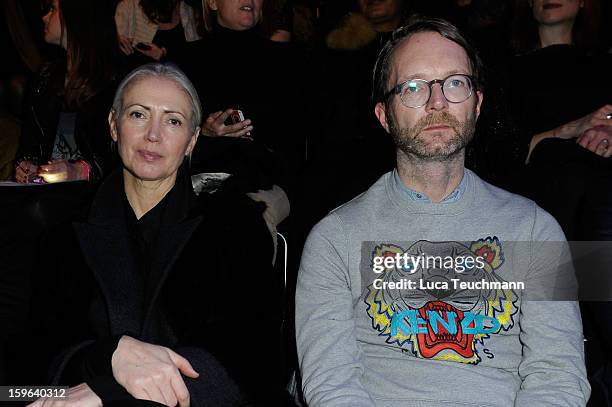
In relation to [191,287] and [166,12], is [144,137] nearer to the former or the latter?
[191,287]

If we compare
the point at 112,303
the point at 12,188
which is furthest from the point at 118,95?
the point at 112,303

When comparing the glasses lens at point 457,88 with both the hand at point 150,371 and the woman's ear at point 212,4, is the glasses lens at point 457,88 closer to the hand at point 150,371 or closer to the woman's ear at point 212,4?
the hand at point 150,371

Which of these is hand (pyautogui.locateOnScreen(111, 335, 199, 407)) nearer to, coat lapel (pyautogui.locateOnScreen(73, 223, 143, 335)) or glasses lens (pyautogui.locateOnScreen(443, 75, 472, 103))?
coat lapel (pyautogui.locateOnScreen(73, 223, 143, 335))

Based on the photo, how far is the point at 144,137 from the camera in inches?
99.8

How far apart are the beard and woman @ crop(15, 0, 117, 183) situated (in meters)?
1.66

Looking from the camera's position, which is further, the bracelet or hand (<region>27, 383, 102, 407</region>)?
the bracelet

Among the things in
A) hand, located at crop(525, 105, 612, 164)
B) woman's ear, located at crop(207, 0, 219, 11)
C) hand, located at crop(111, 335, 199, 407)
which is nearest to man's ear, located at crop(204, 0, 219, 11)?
woman's ear, located at crop(207, 0, 219, 11)

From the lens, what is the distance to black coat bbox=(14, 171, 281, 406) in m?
2.30

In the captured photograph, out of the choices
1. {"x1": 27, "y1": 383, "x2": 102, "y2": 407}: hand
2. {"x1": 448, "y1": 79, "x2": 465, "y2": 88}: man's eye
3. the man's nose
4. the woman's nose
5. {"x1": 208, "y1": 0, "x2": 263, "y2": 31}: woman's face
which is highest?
{"x1": 208, "y1": 0, "x2": 263, "y2": 31}: woman's face

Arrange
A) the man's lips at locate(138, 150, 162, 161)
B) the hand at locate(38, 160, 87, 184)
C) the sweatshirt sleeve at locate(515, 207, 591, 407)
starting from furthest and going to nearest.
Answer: the hand at locate(38, 160, 87, 184) < the man's lips at locate(138, 150, 162, 161) < the sweatshirt sleeve at locate(515, 207, 591, 407)

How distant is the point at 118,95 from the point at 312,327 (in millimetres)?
1022

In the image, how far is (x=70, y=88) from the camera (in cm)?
364

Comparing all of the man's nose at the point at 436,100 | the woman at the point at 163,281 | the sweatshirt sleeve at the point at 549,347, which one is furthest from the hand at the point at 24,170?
the sweatshirt sleeve at the point at 549,347

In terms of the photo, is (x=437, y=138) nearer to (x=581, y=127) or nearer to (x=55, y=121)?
(x=581, y=127)
